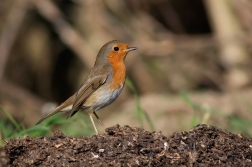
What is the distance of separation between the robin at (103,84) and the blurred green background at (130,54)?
247cm

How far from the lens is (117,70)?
546cm

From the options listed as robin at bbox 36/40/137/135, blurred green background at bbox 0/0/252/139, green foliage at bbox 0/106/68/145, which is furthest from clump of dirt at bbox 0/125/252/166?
blurred green background at bbox 0/0/252/139

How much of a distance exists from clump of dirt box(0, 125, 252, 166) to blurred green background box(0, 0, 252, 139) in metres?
4.45

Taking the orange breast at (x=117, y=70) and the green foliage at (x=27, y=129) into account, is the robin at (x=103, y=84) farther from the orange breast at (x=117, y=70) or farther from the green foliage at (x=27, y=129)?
the green foliage at (x=27, y=129)

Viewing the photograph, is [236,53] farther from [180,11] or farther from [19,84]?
[19,84]

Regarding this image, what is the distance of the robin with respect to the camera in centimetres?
534

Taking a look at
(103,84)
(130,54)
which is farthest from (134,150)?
(130,54)

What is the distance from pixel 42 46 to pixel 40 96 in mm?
947

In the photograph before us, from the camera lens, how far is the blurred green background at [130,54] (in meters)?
9.20

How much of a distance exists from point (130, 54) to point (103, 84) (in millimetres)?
4347

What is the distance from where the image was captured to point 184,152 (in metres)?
3.39

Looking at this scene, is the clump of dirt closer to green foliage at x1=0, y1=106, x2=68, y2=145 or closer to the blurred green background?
green foliage at x1=0, y1=106, x2=68, y2=145

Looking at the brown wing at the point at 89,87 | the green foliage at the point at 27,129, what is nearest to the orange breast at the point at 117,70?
the brown wing at the point at 89,87

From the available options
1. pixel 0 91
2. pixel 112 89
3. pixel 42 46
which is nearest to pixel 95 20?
pixel 42 46
